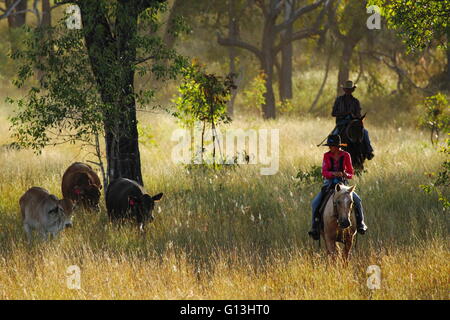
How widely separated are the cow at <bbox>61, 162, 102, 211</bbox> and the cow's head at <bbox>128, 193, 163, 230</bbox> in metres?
1.63

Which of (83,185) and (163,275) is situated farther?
(83,185)

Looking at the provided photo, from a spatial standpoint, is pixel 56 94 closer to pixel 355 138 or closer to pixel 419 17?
pixel 355 138

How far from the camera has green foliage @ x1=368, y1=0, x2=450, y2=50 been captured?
1019cm

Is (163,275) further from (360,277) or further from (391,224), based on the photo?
(391,224)

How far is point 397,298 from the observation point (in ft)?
24.8

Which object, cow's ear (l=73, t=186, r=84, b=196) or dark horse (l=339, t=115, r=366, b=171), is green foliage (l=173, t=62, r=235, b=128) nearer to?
dark horse (l=339, t=115, r=366, b=171)

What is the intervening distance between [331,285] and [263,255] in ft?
7.39

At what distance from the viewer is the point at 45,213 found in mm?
10055

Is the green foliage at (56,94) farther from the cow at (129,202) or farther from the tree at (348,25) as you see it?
the tree at (348,25)

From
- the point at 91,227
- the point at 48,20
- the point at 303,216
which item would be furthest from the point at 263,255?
the point at 48,20

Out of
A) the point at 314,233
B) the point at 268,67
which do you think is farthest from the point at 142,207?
the point at 268,67

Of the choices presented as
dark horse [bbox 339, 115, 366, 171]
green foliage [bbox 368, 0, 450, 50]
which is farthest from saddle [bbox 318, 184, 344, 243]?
dark horse [bbox 339, 115, 366, 171]

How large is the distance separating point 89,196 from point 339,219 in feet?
18.8

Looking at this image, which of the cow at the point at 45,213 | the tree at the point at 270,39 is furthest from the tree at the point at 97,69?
the tree at the point at 270,39
